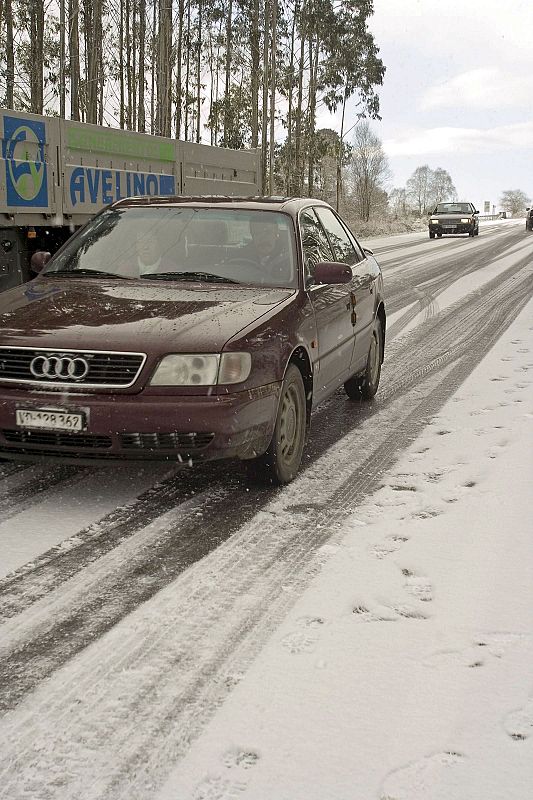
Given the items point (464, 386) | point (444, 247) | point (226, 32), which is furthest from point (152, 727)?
point (226, 32)

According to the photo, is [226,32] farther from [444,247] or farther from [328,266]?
[328,266]

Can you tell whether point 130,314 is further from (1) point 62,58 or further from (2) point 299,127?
(2) point 299,127

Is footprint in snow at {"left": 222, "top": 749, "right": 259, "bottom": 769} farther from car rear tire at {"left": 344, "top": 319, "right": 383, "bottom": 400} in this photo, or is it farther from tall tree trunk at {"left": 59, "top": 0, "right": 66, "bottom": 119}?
tall tree trunk at {"left": 59, "top": 0, "right": 66, "bottom": 119}

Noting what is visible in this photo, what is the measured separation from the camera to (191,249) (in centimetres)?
573

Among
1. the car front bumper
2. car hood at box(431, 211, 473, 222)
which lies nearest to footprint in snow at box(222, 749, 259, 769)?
the car front bumper

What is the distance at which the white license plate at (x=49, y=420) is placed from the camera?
4.41 metres

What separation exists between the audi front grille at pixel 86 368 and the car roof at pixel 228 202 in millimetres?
1850

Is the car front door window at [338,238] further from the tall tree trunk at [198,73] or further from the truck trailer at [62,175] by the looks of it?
the tall tree trunk at [198,73]

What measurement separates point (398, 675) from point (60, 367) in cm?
226

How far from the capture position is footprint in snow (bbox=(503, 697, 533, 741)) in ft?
8.64

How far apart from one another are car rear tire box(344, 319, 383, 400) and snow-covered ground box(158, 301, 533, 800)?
2.39 meters

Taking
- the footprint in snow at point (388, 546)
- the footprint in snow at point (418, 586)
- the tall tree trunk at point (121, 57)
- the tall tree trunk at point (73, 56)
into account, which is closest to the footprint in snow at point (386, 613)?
the footprint in snow at point (418, 586)

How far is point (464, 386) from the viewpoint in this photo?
7.80m

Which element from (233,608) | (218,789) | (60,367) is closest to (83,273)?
(60,367)
